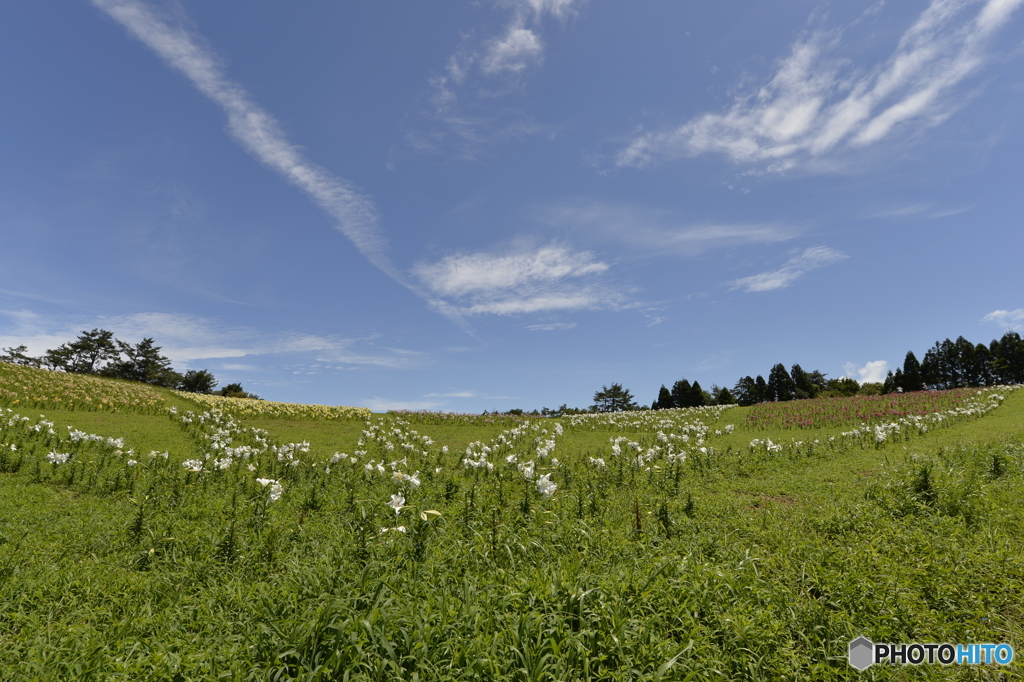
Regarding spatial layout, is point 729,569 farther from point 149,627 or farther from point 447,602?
point 149,627

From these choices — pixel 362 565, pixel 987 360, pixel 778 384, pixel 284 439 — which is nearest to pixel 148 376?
pixel 284 439

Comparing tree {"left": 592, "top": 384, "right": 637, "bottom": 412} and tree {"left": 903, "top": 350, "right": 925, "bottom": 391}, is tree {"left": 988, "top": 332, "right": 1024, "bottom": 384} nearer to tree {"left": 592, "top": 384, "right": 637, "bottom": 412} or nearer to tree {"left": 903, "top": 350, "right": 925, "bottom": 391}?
tree {"left": 903, "top": 350, "right": 925, "bottom": 391}

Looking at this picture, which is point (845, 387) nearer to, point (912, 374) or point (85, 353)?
point (912, 374)

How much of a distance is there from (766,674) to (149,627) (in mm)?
4867

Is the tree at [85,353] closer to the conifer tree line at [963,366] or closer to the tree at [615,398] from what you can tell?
the tree at [615,398]

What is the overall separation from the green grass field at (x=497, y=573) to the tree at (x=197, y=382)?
52482 millimetres

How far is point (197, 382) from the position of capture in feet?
174

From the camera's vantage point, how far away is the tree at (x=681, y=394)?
5378 centimetres

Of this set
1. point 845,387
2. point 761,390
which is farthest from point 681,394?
point 845,387

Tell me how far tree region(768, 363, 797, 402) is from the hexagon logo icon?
61.2 m

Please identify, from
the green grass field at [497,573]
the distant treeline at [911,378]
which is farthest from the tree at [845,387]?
the green grass field at [497,573]

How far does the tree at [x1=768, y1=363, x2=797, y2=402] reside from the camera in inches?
2176

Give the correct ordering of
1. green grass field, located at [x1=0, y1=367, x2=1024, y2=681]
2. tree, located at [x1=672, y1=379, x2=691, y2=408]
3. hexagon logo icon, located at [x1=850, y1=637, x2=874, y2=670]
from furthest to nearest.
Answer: tree, located at [x1=672, y1=379, x2=691, y2=408] → hexagon logo icon, located at [x1=850, y1=637, x2=874, y2=670] → green grass field, located at [x1=0, y1=367, x2=1024, y2=681]

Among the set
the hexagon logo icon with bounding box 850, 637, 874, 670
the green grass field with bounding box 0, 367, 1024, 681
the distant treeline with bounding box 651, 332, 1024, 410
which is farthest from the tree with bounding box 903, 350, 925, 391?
the hexagon logo icon with bounding box 850, 637, 874, 670
